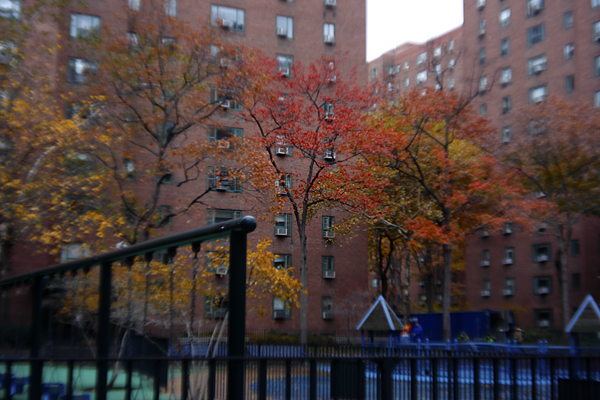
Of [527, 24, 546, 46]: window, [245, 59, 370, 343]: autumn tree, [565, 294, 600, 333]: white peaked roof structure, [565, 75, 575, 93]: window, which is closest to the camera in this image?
[565, 294, 600, 333]: white peaked roof structure

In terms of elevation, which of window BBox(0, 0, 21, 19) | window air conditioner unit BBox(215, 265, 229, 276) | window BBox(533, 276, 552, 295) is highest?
window BBox(0, 0, 21, 19)

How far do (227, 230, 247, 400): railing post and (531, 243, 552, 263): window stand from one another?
4559 cm

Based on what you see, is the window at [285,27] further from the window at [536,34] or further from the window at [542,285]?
the window at [542,285]

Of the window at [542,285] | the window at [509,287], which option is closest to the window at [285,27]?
the window at [542,285]

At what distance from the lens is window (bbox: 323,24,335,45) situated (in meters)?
42.4

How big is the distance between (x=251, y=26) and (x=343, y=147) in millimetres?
17476

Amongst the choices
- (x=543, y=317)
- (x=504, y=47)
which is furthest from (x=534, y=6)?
(x=543, y=317)

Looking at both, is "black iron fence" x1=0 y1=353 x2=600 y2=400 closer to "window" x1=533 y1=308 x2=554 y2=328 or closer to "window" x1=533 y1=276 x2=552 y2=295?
"window" x1=533 y1=308 x2=554 y2=328

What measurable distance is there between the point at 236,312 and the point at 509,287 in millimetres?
49005

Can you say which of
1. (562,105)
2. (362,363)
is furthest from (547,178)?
(362,363)

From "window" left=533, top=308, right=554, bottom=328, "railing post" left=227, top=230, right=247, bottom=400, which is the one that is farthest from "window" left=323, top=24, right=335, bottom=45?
"railing post" left=227, top=230, right=247, bottom=400

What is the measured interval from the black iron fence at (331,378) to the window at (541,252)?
40625 mm

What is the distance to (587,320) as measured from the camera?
21703 millimetres

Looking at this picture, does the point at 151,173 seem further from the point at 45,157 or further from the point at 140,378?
the point at 140,378
